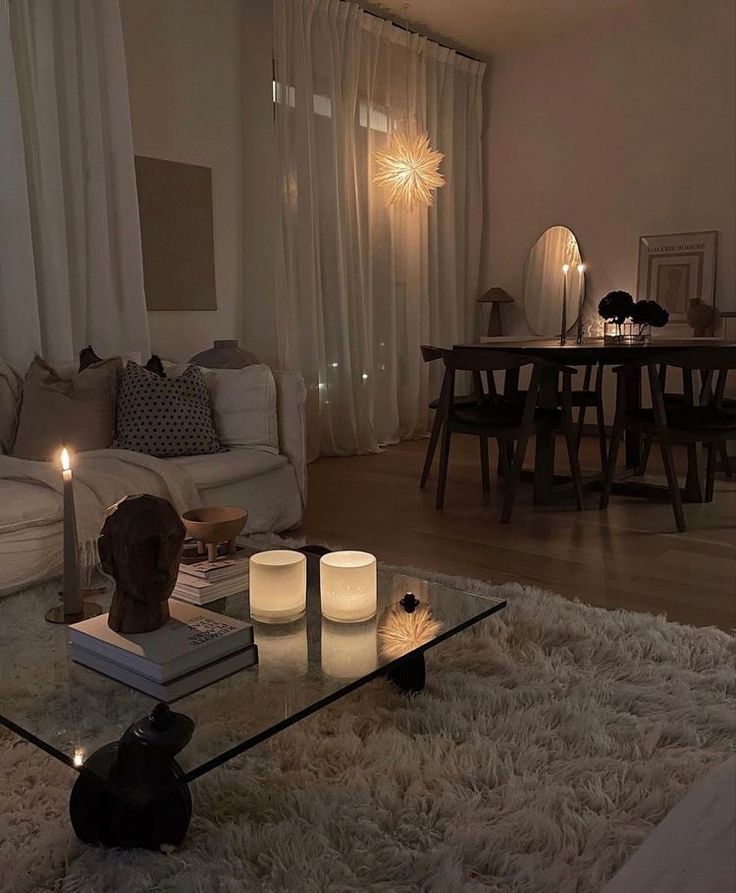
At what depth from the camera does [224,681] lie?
1495 millimetres

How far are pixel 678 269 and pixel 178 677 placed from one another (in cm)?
515

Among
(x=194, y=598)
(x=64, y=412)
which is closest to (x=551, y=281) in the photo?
(x=64, y=412)

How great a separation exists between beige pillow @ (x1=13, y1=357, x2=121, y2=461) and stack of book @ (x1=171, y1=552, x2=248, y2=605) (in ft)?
4.60

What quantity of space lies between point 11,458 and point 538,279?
14.6 ft

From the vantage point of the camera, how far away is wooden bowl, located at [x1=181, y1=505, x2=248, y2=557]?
1882 millimetres

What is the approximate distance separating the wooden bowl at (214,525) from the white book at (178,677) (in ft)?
1.31

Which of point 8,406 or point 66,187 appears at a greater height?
point 66,187

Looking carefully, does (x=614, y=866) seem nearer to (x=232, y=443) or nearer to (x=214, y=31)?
(x=232, y=443)

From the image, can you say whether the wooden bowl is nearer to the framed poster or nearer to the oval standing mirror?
the framed poster

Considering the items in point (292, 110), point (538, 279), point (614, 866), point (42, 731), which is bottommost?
point (614, 866)

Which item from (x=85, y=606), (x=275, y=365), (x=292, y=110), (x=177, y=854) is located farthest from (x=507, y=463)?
(x=177, y=854)

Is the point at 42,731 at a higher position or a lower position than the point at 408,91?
lower

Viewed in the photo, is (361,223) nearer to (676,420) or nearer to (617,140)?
(617,140)

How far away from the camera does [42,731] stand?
53.0 inches
